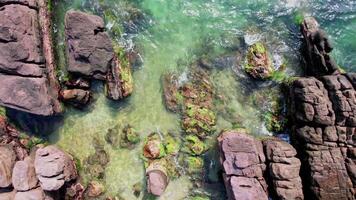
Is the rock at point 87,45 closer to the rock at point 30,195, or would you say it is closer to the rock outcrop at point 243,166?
the rock at point 30,195

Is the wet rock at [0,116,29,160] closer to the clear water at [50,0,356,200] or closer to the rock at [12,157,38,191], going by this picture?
the rock at [12,157,38,191]

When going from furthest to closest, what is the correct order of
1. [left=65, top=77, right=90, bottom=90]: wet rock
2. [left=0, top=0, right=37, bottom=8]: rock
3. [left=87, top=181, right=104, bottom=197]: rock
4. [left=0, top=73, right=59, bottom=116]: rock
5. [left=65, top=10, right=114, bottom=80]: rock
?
[left=87, top=181, right=104, bottom=197]: rock
[left=65, top=77, right=90, bottom=90]: wet rock
[left=65, top=10, right=114, bottom=80]: rock
[left=0, top=73, right=59, bottom=116]: rock
[left=0, top=0, right=37, bottom=8]: rock

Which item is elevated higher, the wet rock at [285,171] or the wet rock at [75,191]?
the wet rock at [285,171]

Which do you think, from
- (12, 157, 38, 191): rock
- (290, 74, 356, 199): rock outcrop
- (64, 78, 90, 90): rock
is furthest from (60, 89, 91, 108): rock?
(290, 74, 356, 199): rock outcrop

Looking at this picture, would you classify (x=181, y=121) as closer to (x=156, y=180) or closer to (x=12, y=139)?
(x=156, y=180)

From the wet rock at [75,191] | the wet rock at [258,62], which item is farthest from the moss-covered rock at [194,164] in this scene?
the wet rock at [75,191]

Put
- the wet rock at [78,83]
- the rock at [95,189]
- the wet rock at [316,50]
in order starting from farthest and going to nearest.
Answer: the rock at [95,189]
the wet rock at [78,83]
the wet rock at [316,50]
